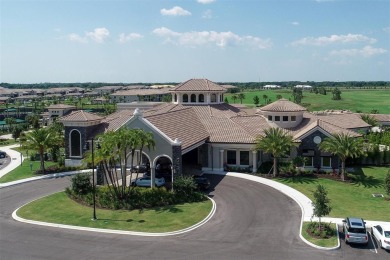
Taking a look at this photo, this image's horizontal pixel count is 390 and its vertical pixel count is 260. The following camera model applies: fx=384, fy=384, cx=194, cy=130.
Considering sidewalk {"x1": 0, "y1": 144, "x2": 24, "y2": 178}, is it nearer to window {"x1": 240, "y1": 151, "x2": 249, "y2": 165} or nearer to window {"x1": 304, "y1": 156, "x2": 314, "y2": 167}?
window {"x1": 240, "y1": 151, "x2": 249, "y2": 165}

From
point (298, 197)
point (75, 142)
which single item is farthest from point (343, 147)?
point (75, 142)

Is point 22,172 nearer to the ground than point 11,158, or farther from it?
nearer to the ground

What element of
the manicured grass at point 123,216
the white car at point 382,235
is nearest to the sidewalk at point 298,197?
the white car at point 382,235

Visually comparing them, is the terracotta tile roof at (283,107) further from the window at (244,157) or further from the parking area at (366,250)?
the parking area at (366,250)

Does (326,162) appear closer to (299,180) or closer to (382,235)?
(299,180)

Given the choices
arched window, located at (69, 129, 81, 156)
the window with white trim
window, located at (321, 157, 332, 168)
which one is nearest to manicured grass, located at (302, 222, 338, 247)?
window, located at (321, 157, 332, 168)

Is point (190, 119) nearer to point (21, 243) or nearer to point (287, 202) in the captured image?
point (287, 202)

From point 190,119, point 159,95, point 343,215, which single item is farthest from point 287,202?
point 159,95
